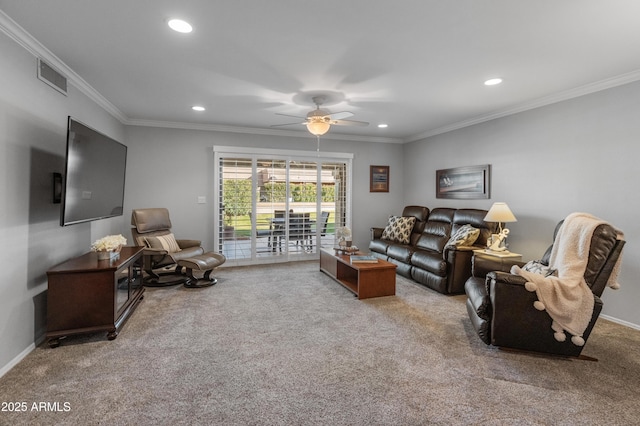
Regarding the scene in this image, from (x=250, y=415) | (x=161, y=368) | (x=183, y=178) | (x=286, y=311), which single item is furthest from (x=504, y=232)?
(x=183, y=178)

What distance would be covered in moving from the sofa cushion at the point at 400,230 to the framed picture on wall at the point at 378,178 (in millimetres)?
1104

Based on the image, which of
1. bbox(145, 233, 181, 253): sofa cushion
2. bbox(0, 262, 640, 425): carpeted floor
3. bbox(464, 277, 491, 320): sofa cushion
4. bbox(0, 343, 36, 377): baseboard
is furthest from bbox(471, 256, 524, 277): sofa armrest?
bbox(0, 343, 36, 377): baseboard

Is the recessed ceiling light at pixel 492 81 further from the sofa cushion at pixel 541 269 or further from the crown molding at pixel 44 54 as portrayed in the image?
the crown molding at pixel 44 54

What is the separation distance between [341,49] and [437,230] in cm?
334

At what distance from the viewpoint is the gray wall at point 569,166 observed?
308cm

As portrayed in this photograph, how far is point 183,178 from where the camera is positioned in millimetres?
5203

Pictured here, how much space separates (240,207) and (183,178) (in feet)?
3.46

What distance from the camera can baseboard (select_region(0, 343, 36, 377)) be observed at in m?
2.13

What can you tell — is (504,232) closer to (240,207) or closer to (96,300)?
(240,207)

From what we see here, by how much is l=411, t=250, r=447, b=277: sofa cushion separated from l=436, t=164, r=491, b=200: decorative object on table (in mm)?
1258

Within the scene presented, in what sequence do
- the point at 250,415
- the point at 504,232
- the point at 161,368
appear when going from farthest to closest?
the point at 504,232 → the point at 161,368 → the point at 250,415

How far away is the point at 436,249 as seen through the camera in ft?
15.0

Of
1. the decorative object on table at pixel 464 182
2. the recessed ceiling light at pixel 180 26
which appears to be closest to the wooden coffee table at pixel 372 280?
the decorative object on table at pixel 464 182

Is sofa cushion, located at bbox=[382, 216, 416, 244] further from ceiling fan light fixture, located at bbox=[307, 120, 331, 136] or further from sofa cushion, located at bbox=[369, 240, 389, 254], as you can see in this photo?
ceiling fan light fixture, located at bbox=[307, 120, 331, 136]
